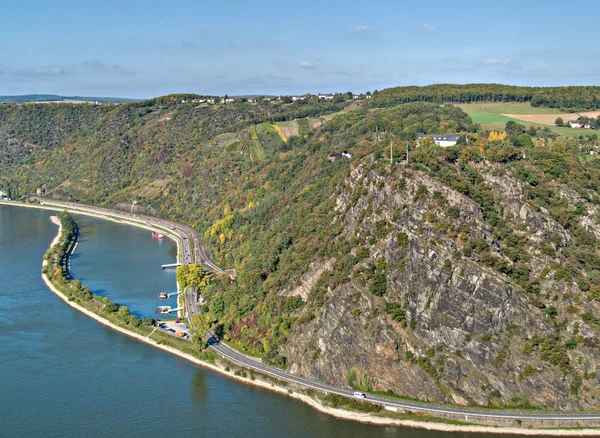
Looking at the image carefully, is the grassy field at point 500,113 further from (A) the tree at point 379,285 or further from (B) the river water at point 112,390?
(B) the river water at point 112,390

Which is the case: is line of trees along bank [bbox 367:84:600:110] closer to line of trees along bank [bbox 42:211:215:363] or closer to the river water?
the river water

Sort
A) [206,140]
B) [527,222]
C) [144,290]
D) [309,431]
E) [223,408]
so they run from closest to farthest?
[309,431]
[223,408]
[527,222]
[144,290]
[206,140]

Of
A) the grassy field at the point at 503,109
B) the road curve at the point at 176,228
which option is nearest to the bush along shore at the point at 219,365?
the road curve at the point at 176,228

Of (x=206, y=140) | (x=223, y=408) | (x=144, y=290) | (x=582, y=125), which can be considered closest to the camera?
(x=223, y=408)

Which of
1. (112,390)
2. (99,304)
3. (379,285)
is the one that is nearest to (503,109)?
(379,285)

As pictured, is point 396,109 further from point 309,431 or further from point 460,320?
point 309,431

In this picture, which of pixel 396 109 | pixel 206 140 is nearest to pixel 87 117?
pixel 206 140

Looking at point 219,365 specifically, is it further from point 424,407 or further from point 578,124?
point 578,124
